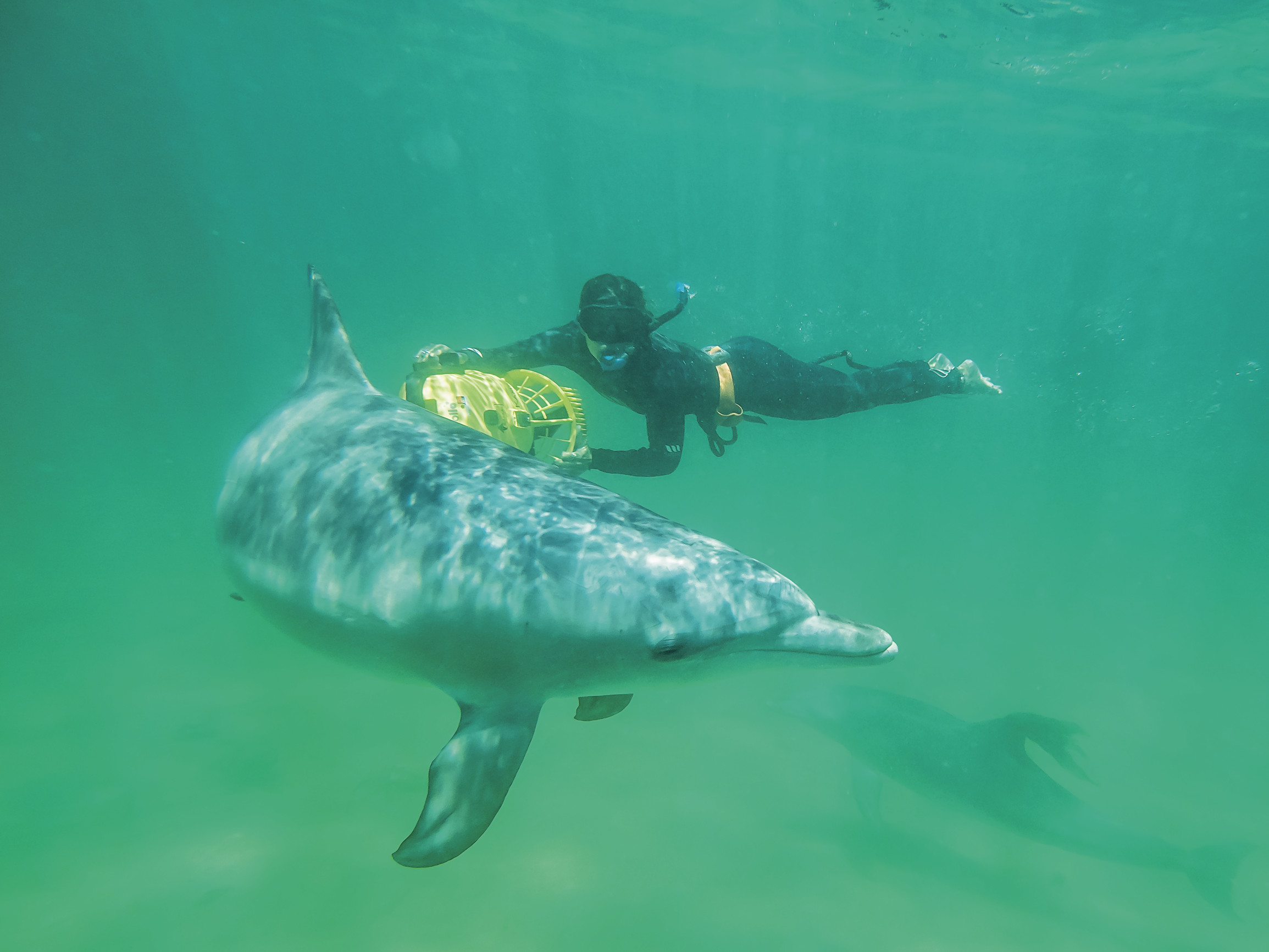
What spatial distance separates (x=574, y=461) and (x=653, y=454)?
1.54 metres

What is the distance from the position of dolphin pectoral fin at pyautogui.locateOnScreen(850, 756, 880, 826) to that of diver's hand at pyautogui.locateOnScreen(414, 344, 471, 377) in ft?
21.7

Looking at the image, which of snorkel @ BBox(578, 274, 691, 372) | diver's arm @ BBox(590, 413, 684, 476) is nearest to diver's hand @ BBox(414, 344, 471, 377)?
snorkel @ BBox(578, 274, 691, 372)

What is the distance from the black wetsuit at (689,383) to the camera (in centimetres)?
602

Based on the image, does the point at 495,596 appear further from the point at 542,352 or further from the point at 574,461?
the point at 542,352

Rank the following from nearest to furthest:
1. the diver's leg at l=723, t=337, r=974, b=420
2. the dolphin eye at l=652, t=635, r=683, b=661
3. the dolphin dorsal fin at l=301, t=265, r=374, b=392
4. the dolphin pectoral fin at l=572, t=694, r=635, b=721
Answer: the dolphin eye at l=652, t=635, r=683, b=661
the dolphin pectoral fin at l=572, t=694, r=635, b=721
the dolphin dorsal fin at l=301, t=265, r=374, b=392
the diver's leg at l=723, t=337, r=974, b=420

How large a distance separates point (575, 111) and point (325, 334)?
33.7m

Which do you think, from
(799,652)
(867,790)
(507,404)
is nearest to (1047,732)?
(867,790)

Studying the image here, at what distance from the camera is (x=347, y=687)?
9.15 m

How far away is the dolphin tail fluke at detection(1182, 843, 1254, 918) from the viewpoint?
7.04m

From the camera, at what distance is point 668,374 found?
6.35 meters

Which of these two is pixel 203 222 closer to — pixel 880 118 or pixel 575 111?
pixel 575 111

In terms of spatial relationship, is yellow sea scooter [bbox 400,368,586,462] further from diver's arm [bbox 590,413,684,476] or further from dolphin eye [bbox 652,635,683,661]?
dolphin eye [bbox 652,635,683,661]

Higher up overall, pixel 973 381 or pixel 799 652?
pixel 799 652

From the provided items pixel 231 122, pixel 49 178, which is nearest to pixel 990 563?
pixel 231 122
